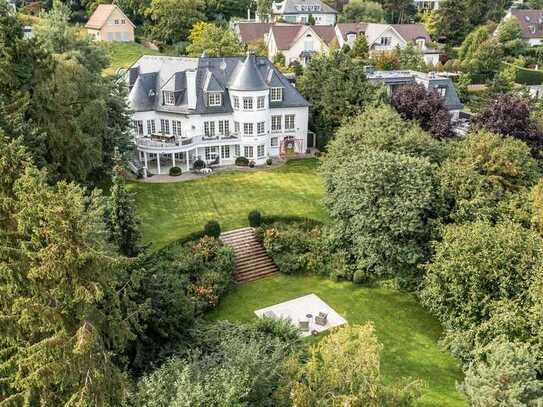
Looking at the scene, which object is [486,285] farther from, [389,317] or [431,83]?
[431,83]

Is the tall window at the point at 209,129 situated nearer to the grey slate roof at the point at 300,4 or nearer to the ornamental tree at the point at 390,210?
the ornamental tree at the point at 390,210

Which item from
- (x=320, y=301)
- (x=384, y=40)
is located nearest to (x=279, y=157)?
(x=320, y=301)

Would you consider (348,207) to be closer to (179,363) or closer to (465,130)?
(179,363)

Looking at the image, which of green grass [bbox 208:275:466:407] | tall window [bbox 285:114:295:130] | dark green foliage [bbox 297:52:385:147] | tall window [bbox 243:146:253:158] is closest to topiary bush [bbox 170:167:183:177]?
tall window [bbox 243:146:253:158]

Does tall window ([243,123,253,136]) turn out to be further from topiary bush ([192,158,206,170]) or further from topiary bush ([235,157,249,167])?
topiary bush ([192,158,206,170])

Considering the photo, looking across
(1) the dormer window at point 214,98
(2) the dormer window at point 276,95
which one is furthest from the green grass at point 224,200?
(2) the dormer window at point 276,95

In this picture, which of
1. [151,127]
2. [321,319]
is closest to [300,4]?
[151,127]
